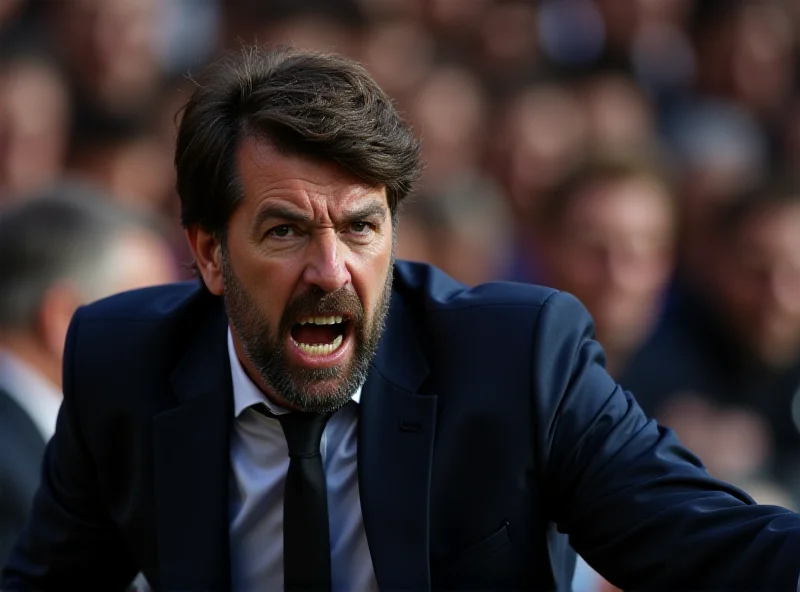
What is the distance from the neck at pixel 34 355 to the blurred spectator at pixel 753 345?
233 centimetres

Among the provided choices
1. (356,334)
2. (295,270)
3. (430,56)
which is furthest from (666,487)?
(430,56)

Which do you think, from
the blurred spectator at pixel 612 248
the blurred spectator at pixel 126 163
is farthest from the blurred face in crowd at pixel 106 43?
the blurred spectator at pixel 612 248

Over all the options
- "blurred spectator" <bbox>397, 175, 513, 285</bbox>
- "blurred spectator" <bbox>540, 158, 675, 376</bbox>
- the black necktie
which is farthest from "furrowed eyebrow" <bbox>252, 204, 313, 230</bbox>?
"blurred spectator" <bbox>397, 175, 513, 285</bbox>

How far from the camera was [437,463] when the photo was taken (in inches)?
97.0

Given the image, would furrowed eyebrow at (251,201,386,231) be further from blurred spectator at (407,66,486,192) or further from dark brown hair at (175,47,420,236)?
blurred spectator at (407,66,486,192)

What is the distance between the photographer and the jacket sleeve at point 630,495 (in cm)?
212

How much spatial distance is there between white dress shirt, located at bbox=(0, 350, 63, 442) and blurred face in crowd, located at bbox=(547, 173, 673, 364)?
6.96 ft

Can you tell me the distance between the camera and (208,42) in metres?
6.54

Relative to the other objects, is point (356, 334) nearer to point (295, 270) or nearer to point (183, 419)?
point (295, 270)

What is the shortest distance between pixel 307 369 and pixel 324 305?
167mm

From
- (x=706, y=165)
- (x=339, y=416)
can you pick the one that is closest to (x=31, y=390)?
(x=339, y=416)

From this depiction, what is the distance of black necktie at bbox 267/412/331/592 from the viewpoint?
2.46 metres

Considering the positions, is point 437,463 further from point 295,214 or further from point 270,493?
point 295,214

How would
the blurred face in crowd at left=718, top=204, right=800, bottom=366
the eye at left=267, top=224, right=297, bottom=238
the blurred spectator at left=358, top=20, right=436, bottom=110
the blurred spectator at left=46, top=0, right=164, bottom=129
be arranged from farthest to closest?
the blurred spectator at left=358, top=20, right=436, bottom=110 → the blurred spectator at left=46, top=0, right=164, bottom=129 → the blurred face in crowd at left=718, top=204, right=800, bottom=366 → the eye at left=267, top=224, right=297, bottom=238
